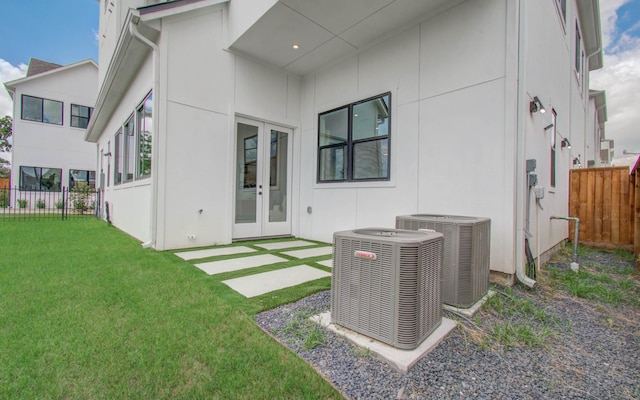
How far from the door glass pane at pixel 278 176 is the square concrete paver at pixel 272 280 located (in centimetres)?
248

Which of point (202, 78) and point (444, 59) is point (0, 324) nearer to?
point (202, 78)

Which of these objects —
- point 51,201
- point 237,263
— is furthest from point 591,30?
point 51,201

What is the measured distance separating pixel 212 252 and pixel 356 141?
3039 mm

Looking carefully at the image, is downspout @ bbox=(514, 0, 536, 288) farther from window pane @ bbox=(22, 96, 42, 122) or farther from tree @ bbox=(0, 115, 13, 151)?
tree @ bbox=(0, 115, 13, 151)

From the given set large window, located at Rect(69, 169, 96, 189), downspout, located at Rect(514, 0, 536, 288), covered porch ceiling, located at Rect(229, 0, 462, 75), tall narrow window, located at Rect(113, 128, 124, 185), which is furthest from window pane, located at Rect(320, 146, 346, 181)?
large window, located at Rect(69, 169, 96, 189)

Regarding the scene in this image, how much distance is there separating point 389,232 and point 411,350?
0.78 meters

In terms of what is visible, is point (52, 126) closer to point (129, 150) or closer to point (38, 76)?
point (38, 76)

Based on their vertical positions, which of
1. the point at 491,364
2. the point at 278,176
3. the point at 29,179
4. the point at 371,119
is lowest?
the point at 491,364

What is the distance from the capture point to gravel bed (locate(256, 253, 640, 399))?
1.36 metres

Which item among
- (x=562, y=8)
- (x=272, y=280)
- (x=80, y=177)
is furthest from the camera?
(x=80, y=177)

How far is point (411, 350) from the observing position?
5.30ft

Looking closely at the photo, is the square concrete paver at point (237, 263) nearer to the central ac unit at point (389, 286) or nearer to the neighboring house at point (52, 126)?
the central ac unit at point (389, 286)

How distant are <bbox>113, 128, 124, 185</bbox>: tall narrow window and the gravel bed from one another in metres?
6.96

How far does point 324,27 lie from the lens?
4.18 meters
